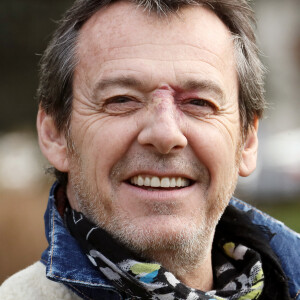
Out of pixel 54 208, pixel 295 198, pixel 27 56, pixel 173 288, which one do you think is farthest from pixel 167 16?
pixel 295 198

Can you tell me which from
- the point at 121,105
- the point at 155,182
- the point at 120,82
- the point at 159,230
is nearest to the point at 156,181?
the point at 155,182

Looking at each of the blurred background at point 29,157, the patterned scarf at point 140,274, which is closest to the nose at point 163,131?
the patterned scarf at point 140,274

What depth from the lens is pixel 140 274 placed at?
8.55 ft

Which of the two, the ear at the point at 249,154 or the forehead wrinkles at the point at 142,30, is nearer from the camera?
the forehead wrinkles at the point at 142,30

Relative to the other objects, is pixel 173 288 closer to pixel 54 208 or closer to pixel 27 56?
pixel 54 208

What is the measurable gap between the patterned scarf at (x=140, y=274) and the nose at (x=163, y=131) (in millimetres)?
504

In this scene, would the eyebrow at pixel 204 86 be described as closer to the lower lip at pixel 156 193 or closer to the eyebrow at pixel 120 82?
the eyebrow at pixel 120 82

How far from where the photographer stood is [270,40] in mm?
21984

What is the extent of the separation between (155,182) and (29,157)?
22.9 feet

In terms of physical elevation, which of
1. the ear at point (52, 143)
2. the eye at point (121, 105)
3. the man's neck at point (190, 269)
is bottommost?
the man's neck at point (190, 269)

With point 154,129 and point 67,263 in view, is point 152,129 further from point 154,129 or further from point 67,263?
point 67,263

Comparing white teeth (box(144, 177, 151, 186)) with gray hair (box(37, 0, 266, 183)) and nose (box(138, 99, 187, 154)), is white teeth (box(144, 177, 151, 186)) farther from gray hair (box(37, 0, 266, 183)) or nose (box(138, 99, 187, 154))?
gray hair (box(37, 0, 266, 183))

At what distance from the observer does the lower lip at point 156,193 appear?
8.90ft

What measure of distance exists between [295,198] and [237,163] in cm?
1003
